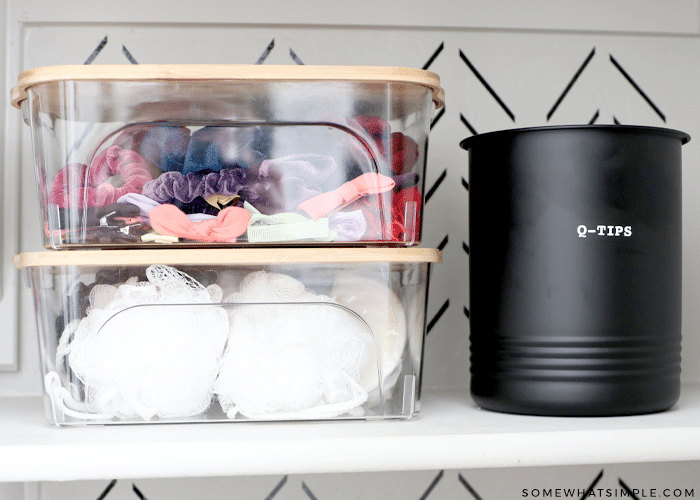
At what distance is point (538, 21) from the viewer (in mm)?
804

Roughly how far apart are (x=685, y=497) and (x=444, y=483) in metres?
0.32

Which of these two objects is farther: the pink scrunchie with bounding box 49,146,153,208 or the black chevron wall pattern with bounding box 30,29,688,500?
the black chevron wall pattern with bounding box 30,29,688,500

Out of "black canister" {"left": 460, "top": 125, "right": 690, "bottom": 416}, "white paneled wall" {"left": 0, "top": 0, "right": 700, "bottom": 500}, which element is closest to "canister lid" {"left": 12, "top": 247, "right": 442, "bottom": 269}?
"black canister" {"left": 460, "top": 125, "right": 690, "bottom": 416}

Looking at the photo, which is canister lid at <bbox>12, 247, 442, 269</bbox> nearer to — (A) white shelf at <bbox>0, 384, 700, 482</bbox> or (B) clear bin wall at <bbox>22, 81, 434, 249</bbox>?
(B) clear bin wall at <bbox>22, 81, 434, 249</bbox>

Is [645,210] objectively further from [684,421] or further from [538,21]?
[538,21]

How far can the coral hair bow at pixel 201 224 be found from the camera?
0.52 metres

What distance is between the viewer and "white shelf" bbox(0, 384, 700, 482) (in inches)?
17.8

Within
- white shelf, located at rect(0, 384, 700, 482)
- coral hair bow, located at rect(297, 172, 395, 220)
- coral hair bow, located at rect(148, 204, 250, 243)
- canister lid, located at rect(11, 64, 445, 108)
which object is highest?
canister lid, located at rect(11, 64, 445, 108)

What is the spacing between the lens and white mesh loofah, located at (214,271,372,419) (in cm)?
52

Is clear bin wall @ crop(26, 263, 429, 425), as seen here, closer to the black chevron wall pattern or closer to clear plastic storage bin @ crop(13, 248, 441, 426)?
clear plastic storage bin @ crop(13, 248, 441, 426)

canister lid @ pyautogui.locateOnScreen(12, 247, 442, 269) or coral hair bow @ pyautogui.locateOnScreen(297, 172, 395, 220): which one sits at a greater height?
coral hair bow @ pyautogui.locateOnScreen(297, 172, 395, 220)

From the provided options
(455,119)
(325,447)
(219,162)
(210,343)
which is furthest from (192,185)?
(455,119)

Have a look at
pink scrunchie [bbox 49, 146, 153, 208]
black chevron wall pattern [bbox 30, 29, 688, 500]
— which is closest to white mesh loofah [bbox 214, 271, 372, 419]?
pink scrunchie [bbox 49, 146, 153, 208]

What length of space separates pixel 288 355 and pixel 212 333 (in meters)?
0.07
